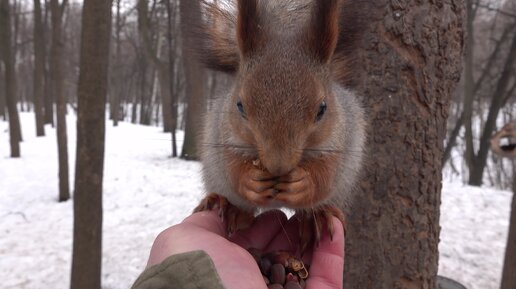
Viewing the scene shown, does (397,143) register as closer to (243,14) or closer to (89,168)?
(243,14)

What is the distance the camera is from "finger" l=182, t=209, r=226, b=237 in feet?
5.81

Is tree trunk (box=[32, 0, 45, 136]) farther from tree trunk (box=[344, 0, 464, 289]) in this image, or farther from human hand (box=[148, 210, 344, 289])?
human hand (box=[148, 210, 344, 289])

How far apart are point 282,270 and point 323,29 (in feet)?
3.02

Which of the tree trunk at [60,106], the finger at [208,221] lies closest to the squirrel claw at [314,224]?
the finger at [208,221]

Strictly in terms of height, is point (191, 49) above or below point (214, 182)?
above

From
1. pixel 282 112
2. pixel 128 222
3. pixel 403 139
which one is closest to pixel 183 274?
pixel 282 112

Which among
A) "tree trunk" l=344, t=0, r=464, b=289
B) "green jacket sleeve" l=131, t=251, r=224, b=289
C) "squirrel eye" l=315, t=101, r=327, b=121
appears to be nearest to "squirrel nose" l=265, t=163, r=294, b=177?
"squirrel eye" l=315, t=101, r=327, b=121

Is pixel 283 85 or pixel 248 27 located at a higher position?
pixel 248 27

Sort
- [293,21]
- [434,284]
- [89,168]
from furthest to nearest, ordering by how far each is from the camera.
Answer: [89,168]
[434,284]
[293,21]

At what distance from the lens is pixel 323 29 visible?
4.91 feet

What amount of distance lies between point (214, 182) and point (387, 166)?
3.22 feet

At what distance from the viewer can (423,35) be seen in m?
2.28

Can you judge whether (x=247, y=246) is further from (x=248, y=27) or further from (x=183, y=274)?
(x=248, y=27)

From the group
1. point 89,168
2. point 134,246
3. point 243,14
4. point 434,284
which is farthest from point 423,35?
point 134,246
